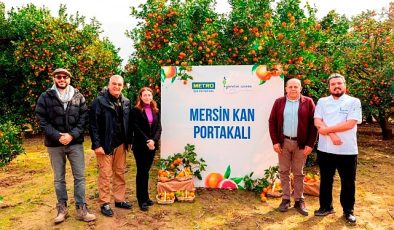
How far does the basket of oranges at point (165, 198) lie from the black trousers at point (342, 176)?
91.1 inches

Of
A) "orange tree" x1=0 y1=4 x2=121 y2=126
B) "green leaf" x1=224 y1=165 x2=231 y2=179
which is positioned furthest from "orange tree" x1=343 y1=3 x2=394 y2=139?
"orange tree" x1=0 y1=4 x2=121 y2=126

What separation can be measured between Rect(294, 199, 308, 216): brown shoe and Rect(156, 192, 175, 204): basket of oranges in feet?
6.40

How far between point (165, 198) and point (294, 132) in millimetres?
2292

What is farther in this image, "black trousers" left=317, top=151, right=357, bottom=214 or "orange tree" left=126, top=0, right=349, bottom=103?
"orange tree" left=126, top=0, right=349, bottom=103

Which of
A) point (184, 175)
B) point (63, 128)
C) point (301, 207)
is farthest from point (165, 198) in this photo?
point (301, 207)

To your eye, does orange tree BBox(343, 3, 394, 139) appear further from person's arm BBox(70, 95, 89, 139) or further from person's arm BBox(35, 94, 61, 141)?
person's arm BBox(35, 94, 61, 141)

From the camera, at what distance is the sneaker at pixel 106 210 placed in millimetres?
5613

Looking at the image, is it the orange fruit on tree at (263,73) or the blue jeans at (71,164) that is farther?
the orange fruit on tree at (263,73)

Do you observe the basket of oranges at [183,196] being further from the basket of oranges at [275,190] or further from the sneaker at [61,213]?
the sneaker at [61,213]

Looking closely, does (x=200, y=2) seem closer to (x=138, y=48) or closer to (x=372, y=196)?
(x=138, y=48)

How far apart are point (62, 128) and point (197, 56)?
319cm

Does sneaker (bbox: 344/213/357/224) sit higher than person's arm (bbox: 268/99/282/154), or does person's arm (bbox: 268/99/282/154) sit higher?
person's arm (bbox: 268/99/282/154)

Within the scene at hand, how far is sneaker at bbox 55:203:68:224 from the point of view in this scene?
5363 mm

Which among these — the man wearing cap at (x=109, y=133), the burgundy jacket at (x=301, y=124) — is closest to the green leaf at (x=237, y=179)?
the burgundy jacket at (x=301, y=124)
